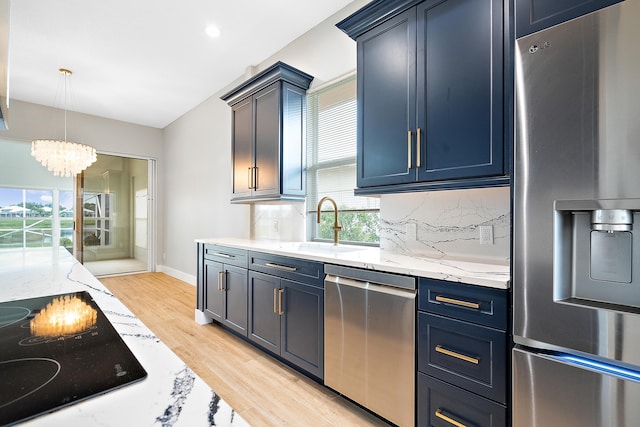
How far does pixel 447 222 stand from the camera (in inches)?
78.2

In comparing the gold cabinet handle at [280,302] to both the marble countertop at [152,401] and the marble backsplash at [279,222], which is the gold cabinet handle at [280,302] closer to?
the marble backsplash at [279,222]

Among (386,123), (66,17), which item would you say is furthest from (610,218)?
(66,17)

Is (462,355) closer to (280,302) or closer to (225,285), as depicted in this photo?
(280,302)

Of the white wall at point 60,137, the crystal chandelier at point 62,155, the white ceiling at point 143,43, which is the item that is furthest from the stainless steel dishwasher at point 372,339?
the white wall at point 60,137

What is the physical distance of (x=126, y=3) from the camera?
2707 millimetres

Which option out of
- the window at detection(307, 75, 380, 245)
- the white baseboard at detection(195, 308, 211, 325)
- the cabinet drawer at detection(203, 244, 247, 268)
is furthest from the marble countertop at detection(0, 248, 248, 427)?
the white baseboard at detection(195, 308, 211, 325)

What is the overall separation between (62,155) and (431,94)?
443 cm

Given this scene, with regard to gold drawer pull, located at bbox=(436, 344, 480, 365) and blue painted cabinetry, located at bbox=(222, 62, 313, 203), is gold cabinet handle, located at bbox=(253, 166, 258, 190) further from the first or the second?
gold drawer pull, located at bbox=(436, 344, 480, 365)

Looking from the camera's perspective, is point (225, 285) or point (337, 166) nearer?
point (337, 166)

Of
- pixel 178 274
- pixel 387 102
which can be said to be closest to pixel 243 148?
pixel 387 102

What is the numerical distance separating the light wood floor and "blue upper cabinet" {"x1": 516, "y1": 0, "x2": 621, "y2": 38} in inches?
80.4

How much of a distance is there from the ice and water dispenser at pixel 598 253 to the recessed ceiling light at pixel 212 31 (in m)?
3.29

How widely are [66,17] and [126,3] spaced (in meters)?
0.72

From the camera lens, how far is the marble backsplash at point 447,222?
1.77 metres
